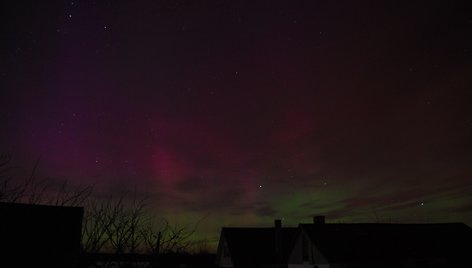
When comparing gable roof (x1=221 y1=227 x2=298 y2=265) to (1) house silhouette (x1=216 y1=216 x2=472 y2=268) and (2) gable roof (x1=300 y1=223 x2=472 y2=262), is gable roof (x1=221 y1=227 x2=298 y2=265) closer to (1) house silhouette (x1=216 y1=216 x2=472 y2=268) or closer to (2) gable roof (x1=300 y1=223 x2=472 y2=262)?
(1) house silhouette (x1=216 y1=216 x2=472 y2=268)

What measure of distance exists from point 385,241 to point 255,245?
1363 centimetres

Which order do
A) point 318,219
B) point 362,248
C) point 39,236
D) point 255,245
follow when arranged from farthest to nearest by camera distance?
1. point 255,245
2. point 318,219
3. point 362,248
4. point 39,236

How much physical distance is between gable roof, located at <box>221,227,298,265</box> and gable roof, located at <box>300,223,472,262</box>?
15.2 feet

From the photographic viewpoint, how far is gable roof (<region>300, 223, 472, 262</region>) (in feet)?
106

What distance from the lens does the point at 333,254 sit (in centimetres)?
3228

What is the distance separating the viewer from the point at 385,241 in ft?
111

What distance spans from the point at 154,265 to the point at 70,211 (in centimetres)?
322

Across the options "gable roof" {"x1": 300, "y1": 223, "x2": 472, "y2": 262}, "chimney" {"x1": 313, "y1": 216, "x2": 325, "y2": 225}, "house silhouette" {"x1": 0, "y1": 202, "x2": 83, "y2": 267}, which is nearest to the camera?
"house silhouette" {"x1": 0, "y1": 202, "x2": 83, "y2": 267}

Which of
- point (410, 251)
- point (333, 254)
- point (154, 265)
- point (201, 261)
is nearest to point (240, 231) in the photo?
point (201, 261)

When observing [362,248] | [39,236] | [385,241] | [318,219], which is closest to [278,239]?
[318,219]

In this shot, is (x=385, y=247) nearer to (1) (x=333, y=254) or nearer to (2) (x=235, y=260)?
(1) (x=333, y=254)

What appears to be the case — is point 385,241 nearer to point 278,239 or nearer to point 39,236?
point 278,239

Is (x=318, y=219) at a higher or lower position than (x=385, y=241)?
higher

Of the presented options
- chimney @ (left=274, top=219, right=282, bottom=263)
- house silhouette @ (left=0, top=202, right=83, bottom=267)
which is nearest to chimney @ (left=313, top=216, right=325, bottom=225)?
chimney @ (left=274, top=219, right=282, bottom=263)
